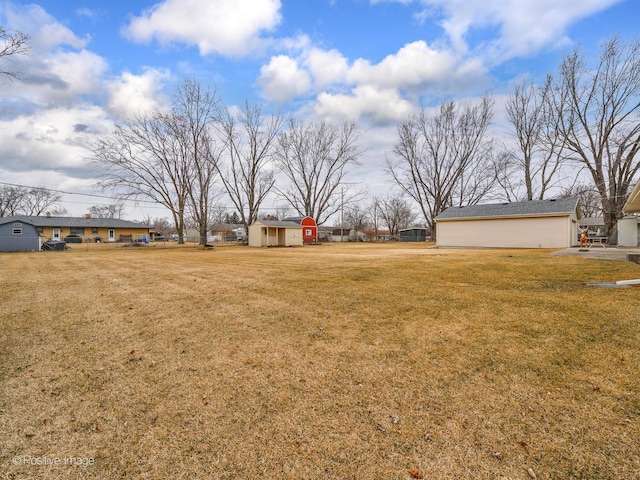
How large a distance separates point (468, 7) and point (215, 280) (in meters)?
12.3

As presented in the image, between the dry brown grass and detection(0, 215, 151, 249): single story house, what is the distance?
43.4 metres

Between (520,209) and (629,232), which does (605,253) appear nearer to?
(520,209)

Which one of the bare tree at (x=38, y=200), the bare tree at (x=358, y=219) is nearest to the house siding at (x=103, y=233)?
the bare tree at (x=38, y=200)

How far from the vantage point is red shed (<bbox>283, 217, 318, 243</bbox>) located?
35.3m

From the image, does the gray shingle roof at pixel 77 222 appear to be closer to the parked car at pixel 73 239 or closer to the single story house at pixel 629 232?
the parked car at pixel 73 239

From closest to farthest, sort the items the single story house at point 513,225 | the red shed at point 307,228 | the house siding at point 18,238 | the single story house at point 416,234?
the single story house at point 513,225 → the house siding at point 18,238 → the red shed at point 307,228 → the single story house at point 416,234

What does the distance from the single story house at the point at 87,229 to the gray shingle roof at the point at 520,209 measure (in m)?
43.3

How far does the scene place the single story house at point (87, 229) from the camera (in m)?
39.5

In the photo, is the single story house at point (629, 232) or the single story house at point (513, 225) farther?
the single story house at point (629, 232)

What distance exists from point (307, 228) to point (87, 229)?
33.0 m

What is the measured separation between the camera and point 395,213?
56188mm

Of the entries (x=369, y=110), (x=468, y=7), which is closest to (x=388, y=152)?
(x=369, y=110)

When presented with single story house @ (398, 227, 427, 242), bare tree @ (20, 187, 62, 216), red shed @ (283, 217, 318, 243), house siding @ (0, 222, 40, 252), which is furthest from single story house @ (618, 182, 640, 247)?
bare tree @ (20, 187, 62, 216)

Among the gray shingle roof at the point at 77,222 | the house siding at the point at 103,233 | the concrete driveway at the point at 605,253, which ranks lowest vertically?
the concrete driveway at the point at 605,253
